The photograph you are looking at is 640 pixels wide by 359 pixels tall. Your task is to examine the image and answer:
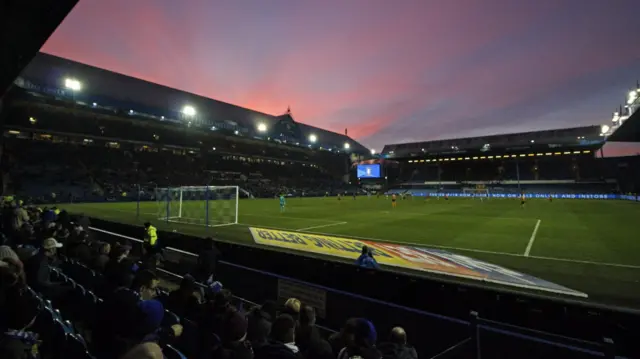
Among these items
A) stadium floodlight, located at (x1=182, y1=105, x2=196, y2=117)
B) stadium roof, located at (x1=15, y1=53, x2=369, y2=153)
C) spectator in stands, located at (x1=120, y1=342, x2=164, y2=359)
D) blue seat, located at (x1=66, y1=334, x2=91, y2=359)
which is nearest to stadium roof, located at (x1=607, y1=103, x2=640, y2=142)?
spectator in stands, located at (x1=120, y1=342, x2=164, y2=359)

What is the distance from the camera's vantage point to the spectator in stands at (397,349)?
121 inches

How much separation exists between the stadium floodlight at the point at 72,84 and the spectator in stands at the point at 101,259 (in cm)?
5556

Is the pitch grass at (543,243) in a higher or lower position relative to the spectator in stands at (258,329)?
lower

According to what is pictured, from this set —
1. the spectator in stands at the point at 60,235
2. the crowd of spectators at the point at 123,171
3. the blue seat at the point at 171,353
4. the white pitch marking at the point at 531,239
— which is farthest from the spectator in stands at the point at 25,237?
the crowd of spectators at the point at 123,171

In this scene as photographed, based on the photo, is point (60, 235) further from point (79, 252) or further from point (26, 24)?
point (26, 24)

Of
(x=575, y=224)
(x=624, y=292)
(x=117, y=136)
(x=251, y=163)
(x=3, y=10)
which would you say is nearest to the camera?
(x=3, y=10)

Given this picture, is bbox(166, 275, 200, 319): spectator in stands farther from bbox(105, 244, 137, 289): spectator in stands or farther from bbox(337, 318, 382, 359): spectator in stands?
bbox(337, 318, 382, 359): spectator in stands

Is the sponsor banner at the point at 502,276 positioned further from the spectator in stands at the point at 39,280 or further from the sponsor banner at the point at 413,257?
the spectator in stands at the point at 39,280

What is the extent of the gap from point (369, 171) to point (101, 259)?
78.9m

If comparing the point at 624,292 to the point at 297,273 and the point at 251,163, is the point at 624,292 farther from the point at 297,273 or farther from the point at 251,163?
the point at 251,163

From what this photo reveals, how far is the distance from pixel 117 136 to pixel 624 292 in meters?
66.0

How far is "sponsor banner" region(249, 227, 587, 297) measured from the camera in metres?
8.22

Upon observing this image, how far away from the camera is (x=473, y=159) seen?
8656cm

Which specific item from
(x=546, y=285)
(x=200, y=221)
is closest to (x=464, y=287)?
(x=546, y=285)
